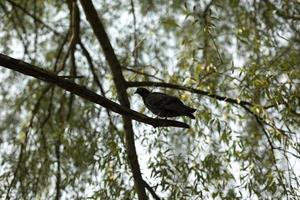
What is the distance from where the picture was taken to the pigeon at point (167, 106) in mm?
3000

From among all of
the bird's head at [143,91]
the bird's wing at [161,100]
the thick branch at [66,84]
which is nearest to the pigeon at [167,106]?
the bird's wing at [161,100]

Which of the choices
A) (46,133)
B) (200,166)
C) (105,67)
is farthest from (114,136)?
(105,67)

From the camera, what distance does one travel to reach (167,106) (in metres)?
3.08

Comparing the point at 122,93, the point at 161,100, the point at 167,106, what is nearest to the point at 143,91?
the point at 122,93

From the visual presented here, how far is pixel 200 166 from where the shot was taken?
3.90m

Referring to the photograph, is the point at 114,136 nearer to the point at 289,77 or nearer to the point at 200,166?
the point at 200,166

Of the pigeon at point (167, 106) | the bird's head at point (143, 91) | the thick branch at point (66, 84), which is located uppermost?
the bird's head at point (143, 91)

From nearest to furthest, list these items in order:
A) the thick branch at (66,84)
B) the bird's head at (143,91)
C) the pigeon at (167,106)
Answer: the thick branch at (66,84) < the pigeon at (167,106) < the bird's head at (143,91)

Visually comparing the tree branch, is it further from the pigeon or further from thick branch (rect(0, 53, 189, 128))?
thick branch (rect(0, 53, 189, 128))

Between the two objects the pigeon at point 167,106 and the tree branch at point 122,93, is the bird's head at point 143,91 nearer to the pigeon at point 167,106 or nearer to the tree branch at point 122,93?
the tree branch at point 122,93

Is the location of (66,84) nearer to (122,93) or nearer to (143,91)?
(143,91)

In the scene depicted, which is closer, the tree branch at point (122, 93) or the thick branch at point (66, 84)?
the thick branch at point (66, 84)

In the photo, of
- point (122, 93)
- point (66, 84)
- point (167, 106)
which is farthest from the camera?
point (122, 93)

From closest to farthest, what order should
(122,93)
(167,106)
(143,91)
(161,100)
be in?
(167,106), (161,100), (143,91), (122,93)
